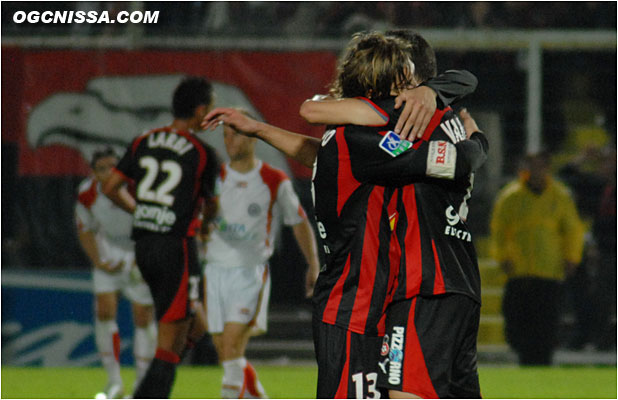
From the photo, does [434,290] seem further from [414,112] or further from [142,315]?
[142,315]

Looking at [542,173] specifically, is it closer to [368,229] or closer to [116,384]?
[116,384]

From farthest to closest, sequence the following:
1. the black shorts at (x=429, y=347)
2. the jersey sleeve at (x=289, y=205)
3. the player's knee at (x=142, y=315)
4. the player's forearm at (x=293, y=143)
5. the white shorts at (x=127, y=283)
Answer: the white shorts at (x=127, y=283)
the player's knee at (x=142, y=315)
the jersey sleeve at (x=289, y=205)
the player's forearm at (x=293, y=143)
the black shorts at (x=429, y=347)

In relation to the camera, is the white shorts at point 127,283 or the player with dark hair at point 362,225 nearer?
the player with dark hair at point 362,225

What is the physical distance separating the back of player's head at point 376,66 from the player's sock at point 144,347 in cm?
425

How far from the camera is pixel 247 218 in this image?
19.2 feet

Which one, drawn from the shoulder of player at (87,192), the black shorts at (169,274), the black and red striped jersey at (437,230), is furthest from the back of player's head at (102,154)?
the black and red striped jersey at (437,230)

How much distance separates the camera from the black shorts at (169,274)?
5.20 m

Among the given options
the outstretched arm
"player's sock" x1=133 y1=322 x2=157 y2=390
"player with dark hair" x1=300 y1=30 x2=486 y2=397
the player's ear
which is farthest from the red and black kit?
"player with dark hair" x1=300 y1=30 x2=486 y2=397

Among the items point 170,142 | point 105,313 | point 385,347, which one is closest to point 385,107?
point 385,347

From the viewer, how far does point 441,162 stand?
99.9 inches

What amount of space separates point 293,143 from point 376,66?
464mm

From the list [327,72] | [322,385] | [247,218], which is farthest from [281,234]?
[322,385]

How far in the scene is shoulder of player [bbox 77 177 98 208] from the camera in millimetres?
7527

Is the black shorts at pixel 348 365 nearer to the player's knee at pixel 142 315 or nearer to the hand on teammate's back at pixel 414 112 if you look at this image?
the hand on teammate's back at pixel 414 112
